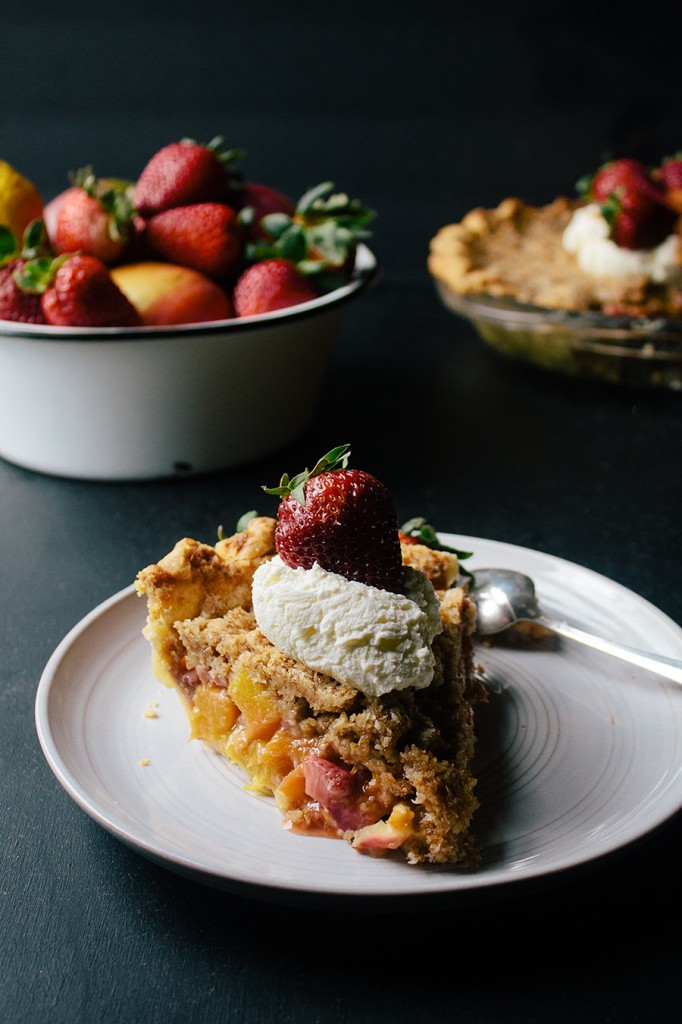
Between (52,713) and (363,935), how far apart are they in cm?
39

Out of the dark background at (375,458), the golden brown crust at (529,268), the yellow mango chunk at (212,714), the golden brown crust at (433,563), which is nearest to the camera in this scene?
the dark background at (375,458)

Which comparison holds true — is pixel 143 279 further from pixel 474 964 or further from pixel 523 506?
pixel 474 964

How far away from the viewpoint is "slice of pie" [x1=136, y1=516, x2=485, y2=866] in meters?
0.95

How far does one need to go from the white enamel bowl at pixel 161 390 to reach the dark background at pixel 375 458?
60mm

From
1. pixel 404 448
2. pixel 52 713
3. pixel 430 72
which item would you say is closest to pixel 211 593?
pixel 52 713

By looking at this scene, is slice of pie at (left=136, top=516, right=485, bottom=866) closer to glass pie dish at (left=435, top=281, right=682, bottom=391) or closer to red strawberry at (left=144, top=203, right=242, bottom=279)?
red strawberry at (left=144, top=203, right=242, bottom=279)

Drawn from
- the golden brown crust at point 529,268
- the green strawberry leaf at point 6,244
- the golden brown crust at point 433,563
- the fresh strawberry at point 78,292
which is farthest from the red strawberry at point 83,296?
the golden brown crust at point 529,268

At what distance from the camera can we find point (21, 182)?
1856mm

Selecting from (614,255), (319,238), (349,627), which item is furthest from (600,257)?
(349,627)

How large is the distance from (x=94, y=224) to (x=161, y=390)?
306mm

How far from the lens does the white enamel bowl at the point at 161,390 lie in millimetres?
1657

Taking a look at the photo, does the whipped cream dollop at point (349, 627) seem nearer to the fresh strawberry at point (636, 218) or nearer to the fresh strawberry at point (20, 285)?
the fresh strawberry at point (20, 285)

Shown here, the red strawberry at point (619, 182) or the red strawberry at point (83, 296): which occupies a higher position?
the red strawberry at point (619, 182)

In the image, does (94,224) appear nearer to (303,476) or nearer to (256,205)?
(256,205)
